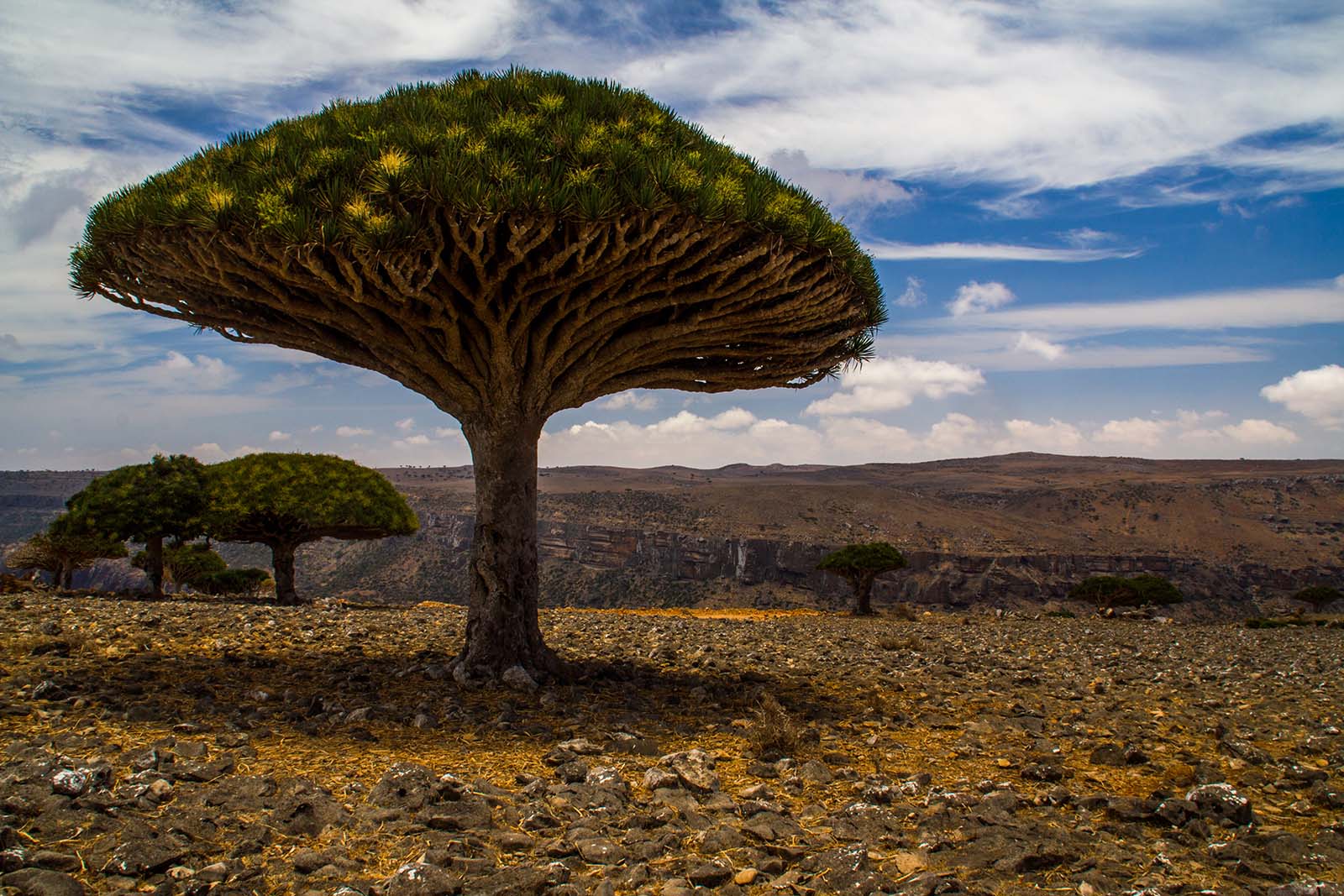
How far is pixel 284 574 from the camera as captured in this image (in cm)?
2302

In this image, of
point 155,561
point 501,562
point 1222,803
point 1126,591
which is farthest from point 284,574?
point 1126,591

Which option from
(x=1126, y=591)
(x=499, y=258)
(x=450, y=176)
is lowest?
(x=1126, y=591)

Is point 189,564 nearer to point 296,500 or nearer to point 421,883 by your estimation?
point 296,500

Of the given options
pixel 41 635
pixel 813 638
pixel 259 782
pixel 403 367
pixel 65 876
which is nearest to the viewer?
pixel 65 876

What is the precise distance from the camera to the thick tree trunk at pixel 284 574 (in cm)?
2206

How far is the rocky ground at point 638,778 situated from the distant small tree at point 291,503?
36.8 ft

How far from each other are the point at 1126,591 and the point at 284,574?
36338 millimetres

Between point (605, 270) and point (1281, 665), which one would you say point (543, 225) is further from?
point (1281, 665)

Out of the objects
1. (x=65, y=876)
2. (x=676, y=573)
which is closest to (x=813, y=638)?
(x=65, y=876)

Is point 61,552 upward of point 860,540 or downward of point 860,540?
upward

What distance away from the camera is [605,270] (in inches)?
315

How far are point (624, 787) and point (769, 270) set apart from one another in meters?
5.26

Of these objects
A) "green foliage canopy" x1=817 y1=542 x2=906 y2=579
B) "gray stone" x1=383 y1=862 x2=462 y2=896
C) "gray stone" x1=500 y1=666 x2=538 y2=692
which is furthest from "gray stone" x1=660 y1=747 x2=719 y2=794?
"green foliage canopy" x1=817 y1=542 x2=906 y2=579

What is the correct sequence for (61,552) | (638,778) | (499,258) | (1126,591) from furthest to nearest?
(1126,591) → (61,552) → (499,258) → (638,778)
